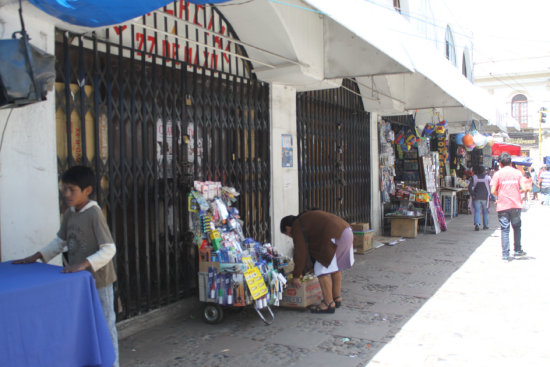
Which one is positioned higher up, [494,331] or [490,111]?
[490,111]

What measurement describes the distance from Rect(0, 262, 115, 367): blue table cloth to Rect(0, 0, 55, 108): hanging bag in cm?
108

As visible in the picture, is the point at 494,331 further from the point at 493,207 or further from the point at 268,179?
the point at 493,207

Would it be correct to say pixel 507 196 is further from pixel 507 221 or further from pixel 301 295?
pixel 301 295

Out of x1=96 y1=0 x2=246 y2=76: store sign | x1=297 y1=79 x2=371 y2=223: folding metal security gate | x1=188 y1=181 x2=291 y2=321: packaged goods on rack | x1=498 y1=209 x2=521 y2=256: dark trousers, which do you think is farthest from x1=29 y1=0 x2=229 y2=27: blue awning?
x1=498 y1=209 x2=521 y2=256: dark trousers

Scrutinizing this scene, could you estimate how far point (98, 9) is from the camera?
10.00 feet

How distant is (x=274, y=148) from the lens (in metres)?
6.99

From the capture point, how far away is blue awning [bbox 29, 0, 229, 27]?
9.81 ft

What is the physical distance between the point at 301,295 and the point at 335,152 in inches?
179

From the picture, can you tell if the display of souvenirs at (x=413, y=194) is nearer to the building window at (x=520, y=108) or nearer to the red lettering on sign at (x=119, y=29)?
the red lettering on sign at (x=119, y=29)

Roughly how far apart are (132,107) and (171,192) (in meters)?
1.06

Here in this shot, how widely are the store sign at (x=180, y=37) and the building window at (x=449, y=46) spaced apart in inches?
408

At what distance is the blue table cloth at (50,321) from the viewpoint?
244 cm

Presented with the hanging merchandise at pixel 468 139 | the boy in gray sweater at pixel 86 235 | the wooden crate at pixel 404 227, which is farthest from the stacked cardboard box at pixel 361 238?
the hanging merchandise at pixel 468 139

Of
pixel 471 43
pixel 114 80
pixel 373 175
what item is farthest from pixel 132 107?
pixel 471 43
